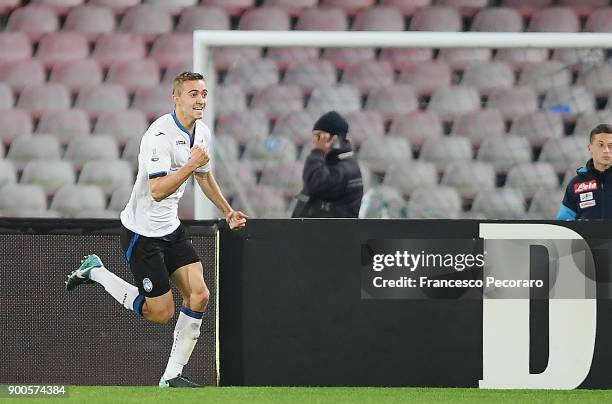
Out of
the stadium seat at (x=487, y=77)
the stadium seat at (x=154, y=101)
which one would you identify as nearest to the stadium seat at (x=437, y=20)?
the stadium seat at (x=487, y=77)

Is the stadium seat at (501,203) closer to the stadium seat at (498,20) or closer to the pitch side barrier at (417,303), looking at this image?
the pitch side barrier at (417,303)

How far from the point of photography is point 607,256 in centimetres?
680

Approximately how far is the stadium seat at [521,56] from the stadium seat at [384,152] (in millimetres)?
956

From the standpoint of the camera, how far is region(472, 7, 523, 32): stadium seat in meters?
10.8

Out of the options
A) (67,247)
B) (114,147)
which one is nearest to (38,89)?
(114,147)

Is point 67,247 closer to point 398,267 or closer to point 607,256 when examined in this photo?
point 398,267

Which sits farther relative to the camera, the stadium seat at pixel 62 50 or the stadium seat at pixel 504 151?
the stadium seat at pixel 62 50

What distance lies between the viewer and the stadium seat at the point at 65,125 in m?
11.1

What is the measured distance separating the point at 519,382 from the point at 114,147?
5.14 metres

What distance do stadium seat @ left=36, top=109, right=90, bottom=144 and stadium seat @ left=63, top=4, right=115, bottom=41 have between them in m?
0.92

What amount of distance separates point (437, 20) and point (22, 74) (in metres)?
3.91

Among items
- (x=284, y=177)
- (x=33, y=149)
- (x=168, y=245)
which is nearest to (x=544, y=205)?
(x=284, y=177)

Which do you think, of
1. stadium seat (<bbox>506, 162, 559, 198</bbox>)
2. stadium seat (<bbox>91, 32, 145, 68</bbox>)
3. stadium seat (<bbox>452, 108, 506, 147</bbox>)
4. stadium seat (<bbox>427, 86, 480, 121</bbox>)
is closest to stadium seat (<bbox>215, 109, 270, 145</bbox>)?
stadium seat (<bbox>427, 86, 480, 121</bbox>)

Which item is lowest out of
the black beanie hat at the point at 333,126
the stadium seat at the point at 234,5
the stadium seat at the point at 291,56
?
the black beanie hat at the point at 333,126
